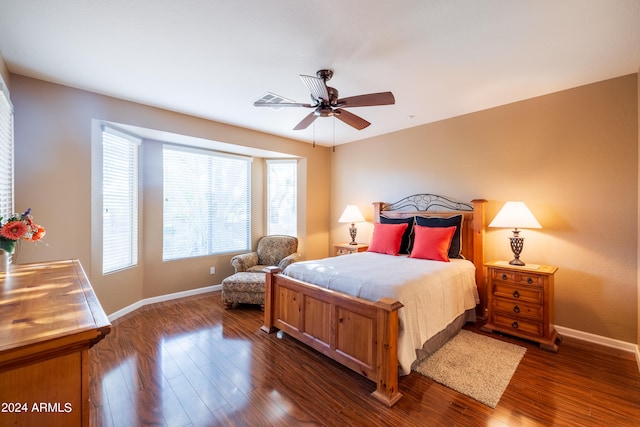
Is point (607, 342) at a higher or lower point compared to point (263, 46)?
lower

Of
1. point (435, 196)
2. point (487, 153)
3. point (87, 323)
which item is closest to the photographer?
point (87, 323)

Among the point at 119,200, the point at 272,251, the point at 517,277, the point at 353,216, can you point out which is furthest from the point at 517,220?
the point at 119,200

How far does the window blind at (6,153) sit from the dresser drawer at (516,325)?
15.6 feet

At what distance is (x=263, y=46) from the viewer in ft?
7.11

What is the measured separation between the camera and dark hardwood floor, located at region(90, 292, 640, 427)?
1779 millimetres

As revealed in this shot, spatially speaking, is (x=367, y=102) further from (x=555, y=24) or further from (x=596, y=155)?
(x=596, y=155)

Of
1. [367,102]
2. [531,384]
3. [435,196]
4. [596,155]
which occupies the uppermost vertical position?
[367,102]

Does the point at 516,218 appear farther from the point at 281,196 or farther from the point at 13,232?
the point at 13,232

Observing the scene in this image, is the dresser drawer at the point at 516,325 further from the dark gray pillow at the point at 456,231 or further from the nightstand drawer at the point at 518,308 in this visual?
the dark gray pillow at the point at 456,231

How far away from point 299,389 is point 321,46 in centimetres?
268

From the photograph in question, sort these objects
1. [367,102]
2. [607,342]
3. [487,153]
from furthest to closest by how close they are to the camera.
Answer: [487,153]
[607,342]
[367,102]

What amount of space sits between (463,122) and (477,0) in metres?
2.19

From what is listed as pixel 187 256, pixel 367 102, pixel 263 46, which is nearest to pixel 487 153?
pixel 367 102

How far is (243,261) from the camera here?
13.8ft
